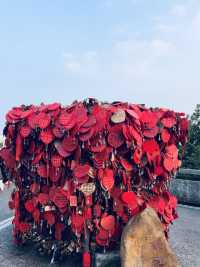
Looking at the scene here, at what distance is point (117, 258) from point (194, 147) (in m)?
5.77

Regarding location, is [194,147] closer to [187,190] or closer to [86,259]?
[187,190]

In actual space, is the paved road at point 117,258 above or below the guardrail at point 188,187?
below

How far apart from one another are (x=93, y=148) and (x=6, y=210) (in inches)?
174

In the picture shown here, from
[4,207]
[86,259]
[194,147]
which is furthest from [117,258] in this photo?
[194,147]

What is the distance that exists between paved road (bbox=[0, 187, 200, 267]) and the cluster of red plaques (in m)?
0.21

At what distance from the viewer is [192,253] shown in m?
4.54

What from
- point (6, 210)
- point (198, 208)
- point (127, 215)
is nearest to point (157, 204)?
point (127, 215)

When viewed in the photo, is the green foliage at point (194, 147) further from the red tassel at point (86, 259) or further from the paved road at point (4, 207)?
the red tassel at point (86, 259)

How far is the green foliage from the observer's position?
8875mm

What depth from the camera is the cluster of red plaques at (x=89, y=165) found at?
3.70 meters

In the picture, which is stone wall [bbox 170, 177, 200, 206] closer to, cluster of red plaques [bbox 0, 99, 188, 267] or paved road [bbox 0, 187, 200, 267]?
paved road [bbox 0, 187, 200, 267]

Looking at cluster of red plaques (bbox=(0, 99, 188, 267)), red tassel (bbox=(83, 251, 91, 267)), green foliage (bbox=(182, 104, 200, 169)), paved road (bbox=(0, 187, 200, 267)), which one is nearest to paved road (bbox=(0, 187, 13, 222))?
paved road (bbox=(0, 187, 200, 267))

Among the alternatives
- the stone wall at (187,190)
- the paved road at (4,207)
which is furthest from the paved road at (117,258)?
the stone wall at (187,190)

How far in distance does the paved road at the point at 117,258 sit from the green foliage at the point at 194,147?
2.82m
